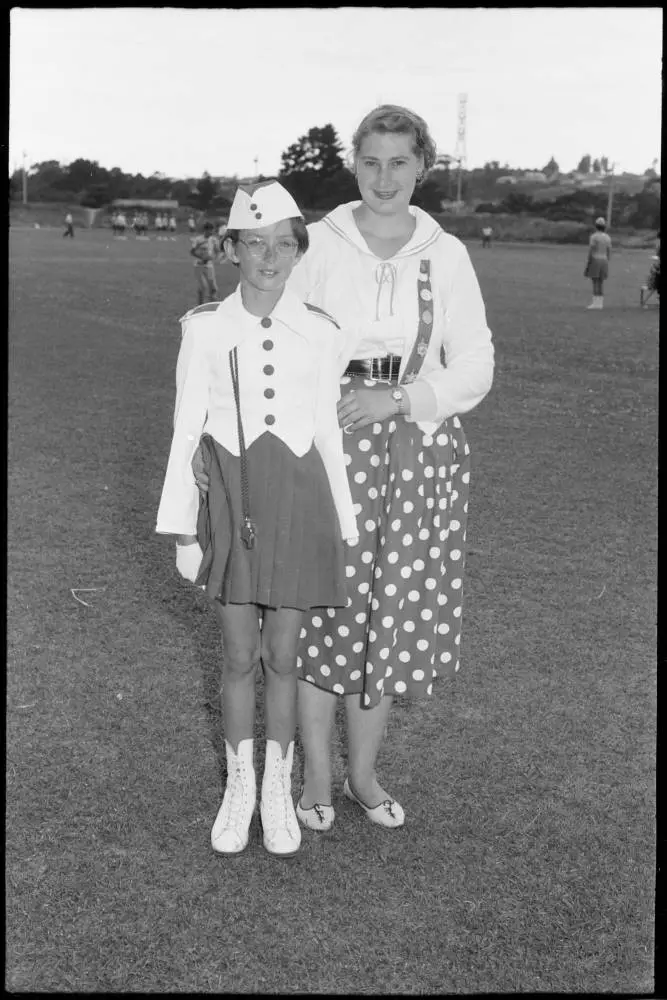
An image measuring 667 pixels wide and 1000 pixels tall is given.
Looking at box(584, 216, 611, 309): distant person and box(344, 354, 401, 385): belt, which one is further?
box(584, 216, 611, 309): distant person

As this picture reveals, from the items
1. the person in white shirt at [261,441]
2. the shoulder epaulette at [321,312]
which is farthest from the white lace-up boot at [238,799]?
the shoulder epaulette at [321,312]

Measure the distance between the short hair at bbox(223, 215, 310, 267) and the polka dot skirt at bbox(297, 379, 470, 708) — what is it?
0.43m

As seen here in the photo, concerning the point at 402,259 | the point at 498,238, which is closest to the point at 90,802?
the point at 402,259

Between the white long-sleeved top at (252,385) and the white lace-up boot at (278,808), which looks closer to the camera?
the white long-sleeved top at (252,385)

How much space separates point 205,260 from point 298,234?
1617 centimetres

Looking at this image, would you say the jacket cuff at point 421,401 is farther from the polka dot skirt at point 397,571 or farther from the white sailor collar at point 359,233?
the white sailor collar at point 359,233

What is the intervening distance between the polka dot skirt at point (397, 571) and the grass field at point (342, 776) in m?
0.51

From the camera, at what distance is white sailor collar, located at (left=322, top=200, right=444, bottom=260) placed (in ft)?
11.4

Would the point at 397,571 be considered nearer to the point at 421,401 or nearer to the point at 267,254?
the point at 421,401

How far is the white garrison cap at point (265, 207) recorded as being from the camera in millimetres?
3271

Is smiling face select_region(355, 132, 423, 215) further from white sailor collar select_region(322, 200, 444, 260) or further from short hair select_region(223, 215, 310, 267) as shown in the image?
short hair select_region(223, 215, 310, 267)

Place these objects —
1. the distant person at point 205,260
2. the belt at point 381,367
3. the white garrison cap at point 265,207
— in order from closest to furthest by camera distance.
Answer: the white garrison cap at point 265,207
the belt at point 381,367
the distant person at point 205,260

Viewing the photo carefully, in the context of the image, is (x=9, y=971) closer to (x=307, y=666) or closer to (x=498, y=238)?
(x=307, y=666)

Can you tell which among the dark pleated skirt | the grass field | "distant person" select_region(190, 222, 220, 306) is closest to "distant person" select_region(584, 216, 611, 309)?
"distant person" select_region(190, 222, 220, 306)
